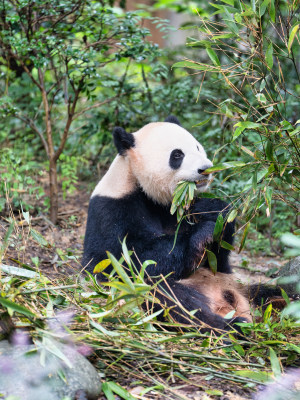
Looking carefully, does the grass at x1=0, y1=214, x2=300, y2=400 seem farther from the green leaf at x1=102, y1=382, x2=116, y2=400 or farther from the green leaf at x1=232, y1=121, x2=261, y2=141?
the green leaf at x1=232, y1=121, x2=261, y2=141

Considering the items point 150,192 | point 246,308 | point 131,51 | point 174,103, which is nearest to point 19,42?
point 131,51

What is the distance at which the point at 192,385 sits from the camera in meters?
2.48

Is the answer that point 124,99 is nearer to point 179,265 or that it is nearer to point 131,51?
point 131,51

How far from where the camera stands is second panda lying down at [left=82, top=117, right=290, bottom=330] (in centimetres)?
355

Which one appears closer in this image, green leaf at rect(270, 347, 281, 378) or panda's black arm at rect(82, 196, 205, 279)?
green leaf at rect(270, 347, 281, 378)

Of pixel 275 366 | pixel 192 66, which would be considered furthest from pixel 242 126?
pixel 275 366

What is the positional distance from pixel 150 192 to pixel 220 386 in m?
1.65

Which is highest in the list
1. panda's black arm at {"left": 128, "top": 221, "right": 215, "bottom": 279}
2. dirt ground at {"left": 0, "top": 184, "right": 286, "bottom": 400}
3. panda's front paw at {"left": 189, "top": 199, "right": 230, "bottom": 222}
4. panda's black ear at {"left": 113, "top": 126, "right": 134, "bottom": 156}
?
panda's black ear at {"left": 113, "top": 126, "right": 134, "bottom": 156}

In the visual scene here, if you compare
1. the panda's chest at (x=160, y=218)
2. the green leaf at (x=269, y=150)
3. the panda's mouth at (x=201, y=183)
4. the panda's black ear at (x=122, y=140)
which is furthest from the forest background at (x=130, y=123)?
the panda's black ear at (x=122, y=140)

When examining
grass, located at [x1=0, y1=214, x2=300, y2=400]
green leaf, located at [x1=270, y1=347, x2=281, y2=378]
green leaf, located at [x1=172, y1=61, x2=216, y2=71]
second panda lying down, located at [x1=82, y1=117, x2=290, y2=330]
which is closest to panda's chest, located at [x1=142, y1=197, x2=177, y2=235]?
second panda lying down, located at [x1=82, y1=117, x2=290, y2=330]

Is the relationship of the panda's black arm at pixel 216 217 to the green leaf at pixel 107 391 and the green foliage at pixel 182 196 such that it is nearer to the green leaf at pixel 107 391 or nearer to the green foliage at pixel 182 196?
the green foliage at pixel 182 196

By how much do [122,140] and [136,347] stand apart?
176cm

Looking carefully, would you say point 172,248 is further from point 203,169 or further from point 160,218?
point 203,169

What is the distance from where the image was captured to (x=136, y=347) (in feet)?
8.41
